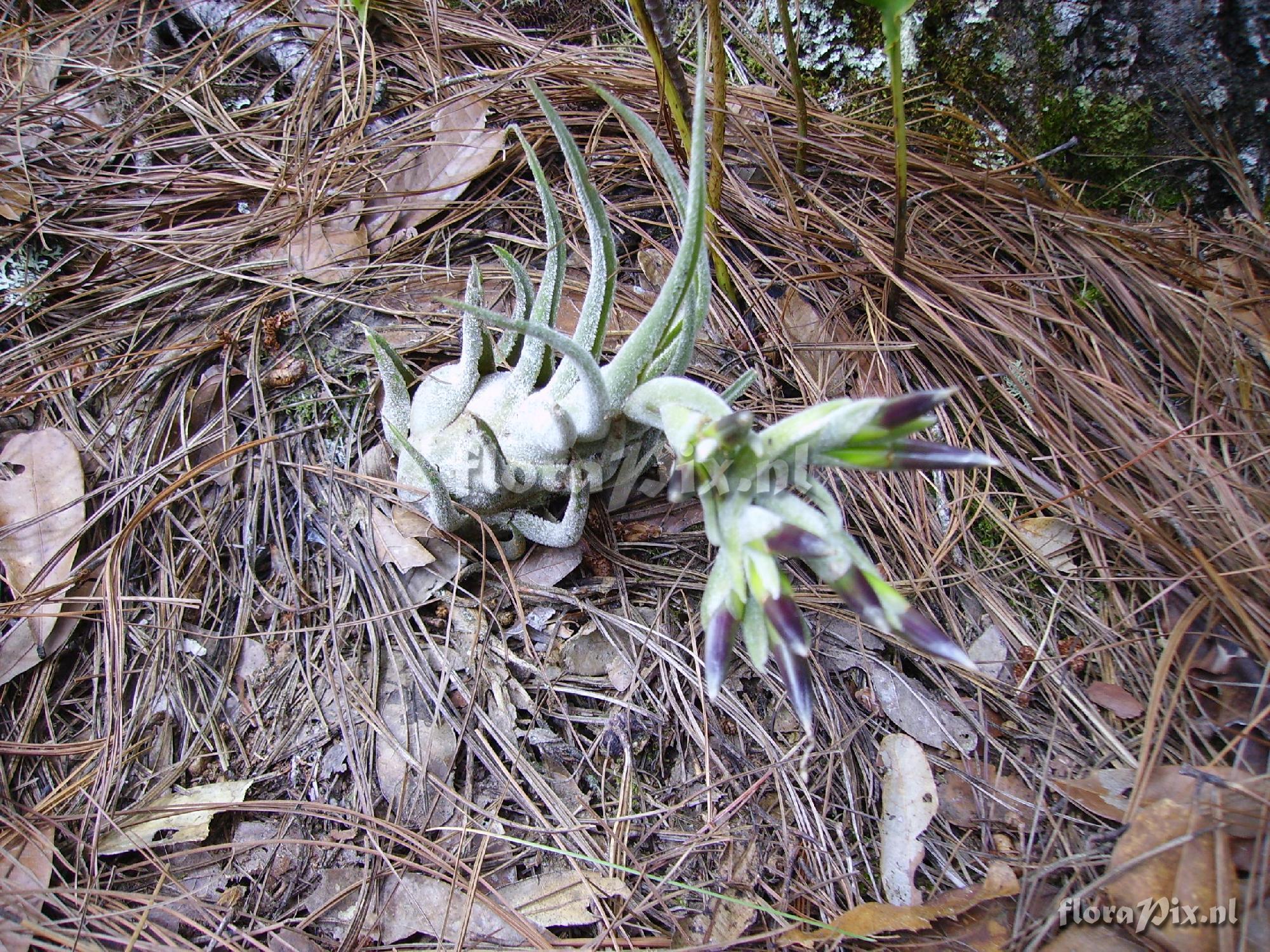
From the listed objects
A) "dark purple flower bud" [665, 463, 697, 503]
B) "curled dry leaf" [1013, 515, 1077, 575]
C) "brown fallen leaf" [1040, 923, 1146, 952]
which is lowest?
"brown fallen leaf" [1040, 923, 1146, 952]

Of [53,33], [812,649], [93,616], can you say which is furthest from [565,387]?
[53,33]

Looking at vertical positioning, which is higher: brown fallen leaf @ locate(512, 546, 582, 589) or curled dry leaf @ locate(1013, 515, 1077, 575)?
brown fallen leaf @ locate(512, 546, 582, 589)

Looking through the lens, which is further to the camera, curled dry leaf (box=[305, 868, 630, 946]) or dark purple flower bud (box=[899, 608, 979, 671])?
curled dry leaf (box=[305, 868, 630, 946])

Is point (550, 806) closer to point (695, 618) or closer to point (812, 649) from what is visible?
point (695, 618)

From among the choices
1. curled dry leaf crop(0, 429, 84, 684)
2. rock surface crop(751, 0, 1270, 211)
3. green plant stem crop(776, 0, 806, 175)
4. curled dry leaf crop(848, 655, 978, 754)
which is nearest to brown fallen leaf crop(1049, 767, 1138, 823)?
curled dry leaf crop(848, 655, 978, 754)

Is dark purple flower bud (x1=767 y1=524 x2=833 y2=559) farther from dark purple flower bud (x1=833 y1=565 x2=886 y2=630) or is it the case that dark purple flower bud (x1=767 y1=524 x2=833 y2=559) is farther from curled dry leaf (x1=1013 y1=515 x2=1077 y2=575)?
curled dry leaf (x1=1013 y1=515 x2=1077 y2=575)
